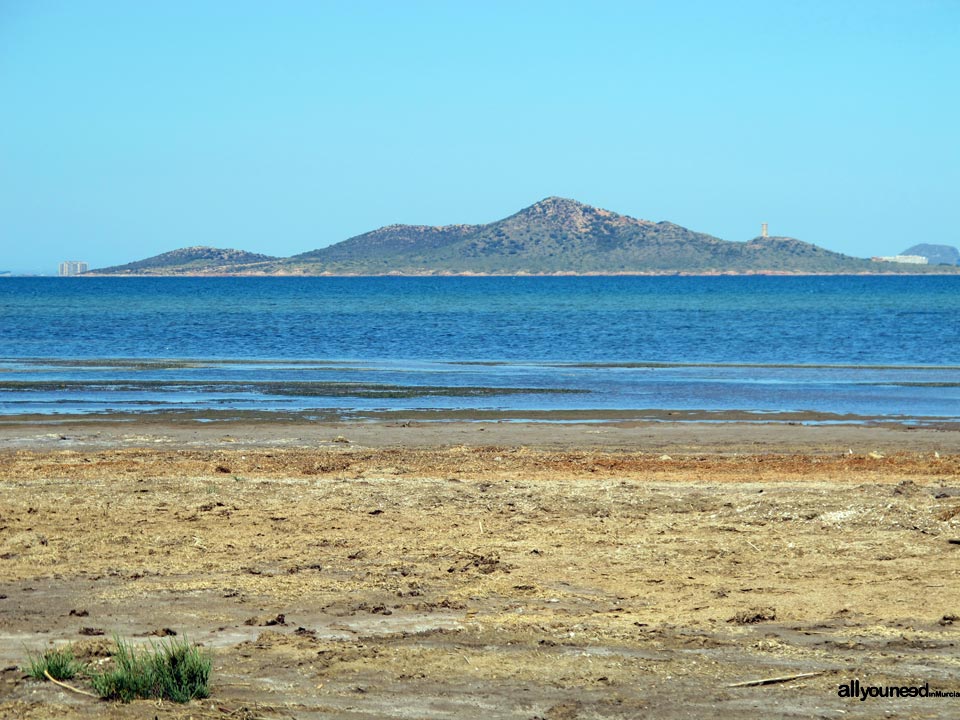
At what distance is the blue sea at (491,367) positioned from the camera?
2655cm

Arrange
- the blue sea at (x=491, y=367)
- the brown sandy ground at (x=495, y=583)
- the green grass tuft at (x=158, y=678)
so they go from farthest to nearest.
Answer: the blue sea at (x=491, y=367) → the brown sandy ground at (x=495, y=583) → the green grass tuft at (x=158, y=678)

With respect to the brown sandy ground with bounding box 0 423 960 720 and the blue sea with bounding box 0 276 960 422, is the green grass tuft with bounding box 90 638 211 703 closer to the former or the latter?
the brown sandy ground with bounding box 0 423 960 720

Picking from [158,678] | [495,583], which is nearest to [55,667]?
[158,678]

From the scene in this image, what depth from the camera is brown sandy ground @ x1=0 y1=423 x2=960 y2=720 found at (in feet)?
22.5

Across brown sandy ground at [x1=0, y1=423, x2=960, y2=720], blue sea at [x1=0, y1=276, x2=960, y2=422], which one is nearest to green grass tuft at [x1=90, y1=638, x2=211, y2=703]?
brown sandy ground at [x1=0, y1=423, x2=960, y2=720]

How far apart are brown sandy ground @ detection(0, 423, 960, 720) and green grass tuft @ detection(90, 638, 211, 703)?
97 mm

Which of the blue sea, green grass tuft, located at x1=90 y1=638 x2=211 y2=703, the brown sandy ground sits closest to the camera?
green grass tuft, located at x1=90 y1=638 x2=211 y2=703

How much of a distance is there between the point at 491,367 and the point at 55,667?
3352 centimetres

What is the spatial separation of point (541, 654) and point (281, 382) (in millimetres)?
26232

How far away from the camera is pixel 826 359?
1740 inches

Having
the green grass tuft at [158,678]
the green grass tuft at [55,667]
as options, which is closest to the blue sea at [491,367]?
the green grass tuft at [55,667]

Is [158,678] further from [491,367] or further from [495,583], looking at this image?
[491,367]

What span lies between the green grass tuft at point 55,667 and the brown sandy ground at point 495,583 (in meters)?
0.11

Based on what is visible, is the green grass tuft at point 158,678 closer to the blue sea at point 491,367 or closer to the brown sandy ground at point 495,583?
the brown sandy ground at point 495,583
